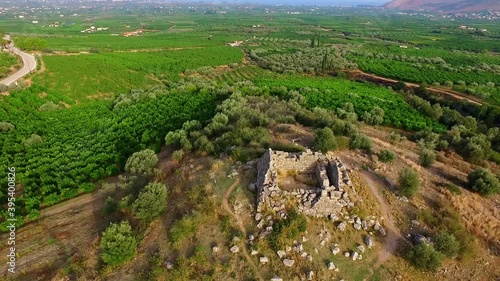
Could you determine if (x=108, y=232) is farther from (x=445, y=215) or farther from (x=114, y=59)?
(x=114, y=59)

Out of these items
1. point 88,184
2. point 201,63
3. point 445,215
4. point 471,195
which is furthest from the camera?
point 201,63

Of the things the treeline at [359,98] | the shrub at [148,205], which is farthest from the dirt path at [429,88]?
the shrub at [148,205]

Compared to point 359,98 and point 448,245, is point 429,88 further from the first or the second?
point 448,245

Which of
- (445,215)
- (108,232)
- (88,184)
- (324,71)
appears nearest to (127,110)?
(88,184)

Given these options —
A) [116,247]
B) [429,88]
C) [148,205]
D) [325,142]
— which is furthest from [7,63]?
[429,88]

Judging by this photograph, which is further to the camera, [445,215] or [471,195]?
[471,195]

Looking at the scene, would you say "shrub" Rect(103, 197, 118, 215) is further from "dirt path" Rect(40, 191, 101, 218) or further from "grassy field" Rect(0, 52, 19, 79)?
"grassy field" Rect(0, 52, 19, 79)

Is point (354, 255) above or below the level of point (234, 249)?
below
